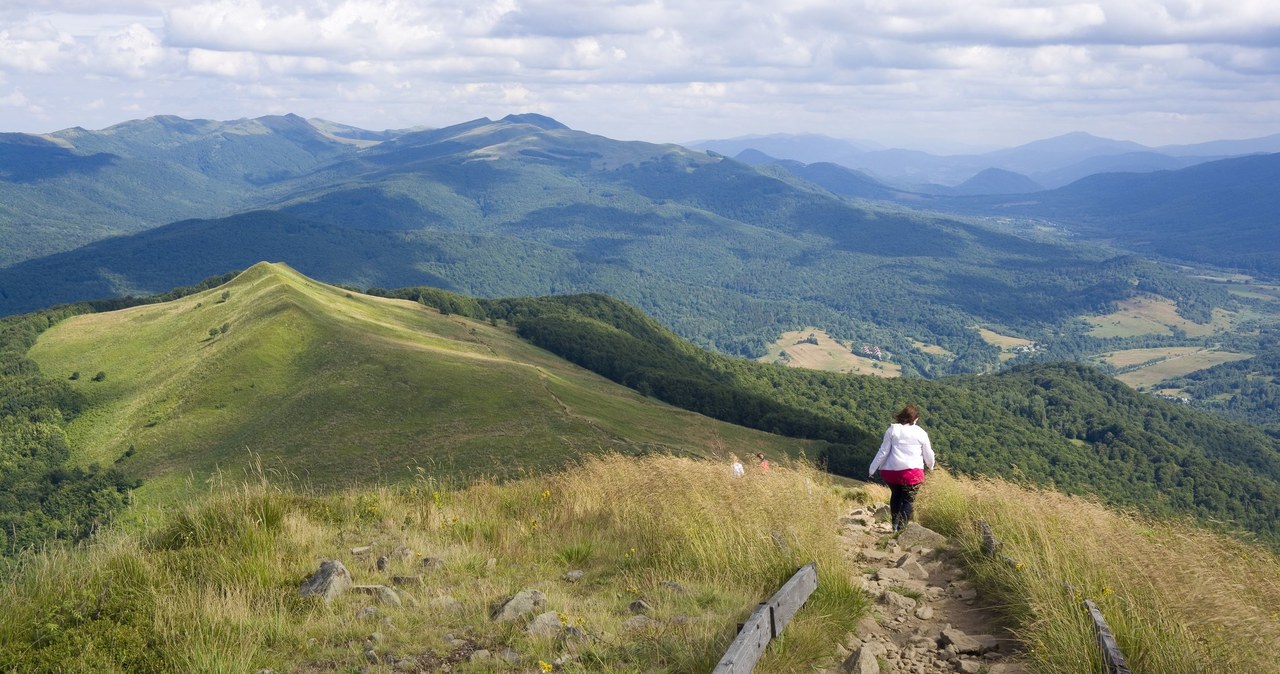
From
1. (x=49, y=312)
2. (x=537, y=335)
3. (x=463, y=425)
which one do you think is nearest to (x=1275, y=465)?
(x=537, y=335)

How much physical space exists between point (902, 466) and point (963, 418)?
152 m

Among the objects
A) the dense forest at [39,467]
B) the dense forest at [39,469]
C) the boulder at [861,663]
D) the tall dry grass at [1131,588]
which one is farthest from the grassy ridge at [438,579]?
the dense forest at [39,469]

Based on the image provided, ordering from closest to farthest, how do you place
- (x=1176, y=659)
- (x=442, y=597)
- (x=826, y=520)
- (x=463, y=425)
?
(x=1176, y=659) < (x=442, y=597) < (x=826, y=520) < (x=463, y=425)

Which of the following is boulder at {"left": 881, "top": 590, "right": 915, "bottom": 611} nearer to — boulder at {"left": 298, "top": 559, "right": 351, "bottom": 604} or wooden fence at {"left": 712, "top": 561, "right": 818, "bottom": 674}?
wooden fence at {"left": 712, "top": 561, "right": 818, "bottom": 674}

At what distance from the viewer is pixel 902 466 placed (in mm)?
14086

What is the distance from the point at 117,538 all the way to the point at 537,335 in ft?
495

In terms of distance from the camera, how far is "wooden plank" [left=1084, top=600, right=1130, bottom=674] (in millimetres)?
6802

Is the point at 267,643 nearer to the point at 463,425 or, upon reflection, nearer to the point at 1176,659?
the point at 1176,659

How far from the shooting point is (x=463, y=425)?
8175cm

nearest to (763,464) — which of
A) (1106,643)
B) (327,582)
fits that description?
(327,582)

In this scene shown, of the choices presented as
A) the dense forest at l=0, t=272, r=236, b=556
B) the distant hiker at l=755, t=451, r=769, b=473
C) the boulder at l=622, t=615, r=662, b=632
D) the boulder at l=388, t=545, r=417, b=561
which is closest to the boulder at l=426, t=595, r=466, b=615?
the boulder at l=388, t=545, r=417, b=561

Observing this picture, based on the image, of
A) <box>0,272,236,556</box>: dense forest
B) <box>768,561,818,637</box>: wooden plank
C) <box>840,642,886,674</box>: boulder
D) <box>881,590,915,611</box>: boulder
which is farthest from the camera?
<box>0,272,236,556</box>: dense forest

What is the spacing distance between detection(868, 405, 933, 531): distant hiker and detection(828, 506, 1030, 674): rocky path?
129 centimetres

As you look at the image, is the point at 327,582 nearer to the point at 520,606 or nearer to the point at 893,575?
the point at 520,606
